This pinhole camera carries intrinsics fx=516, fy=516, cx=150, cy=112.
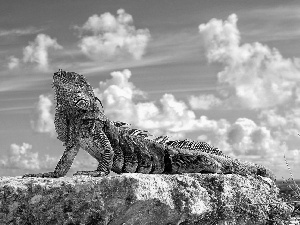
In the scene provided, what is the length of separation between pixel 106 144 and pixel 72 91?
137 cm

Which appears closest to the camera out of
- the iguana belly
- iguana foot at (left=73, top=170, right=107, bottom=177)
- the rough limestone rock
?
the rough limestone rock

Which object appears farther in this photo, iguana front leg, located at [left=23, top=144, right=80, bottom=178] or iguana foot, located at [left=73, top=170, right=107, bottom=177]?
iguana front leg, located at [left=23, top=144, right=80, bottom=178]

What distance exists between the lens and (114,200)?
915cm

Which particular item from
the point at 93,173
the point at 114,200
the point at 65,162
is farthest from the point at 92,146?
the point at 114,200

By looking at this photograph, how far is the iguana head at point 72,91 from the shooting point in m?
11.2

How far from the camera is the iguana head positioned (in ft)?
36.8

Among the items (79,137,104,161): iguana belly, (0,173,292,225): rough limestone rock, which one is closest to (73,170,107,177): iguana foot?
(0,173,292,225): rough limestone rock

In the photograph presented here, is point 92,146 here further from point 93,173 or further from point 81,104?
point 93,173

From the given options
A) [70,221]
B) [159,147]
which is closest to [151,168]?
[159,147]

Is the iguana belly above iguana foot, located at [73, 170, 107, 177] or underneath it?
above

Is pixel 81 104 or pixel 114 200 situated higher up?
pixel 81 104

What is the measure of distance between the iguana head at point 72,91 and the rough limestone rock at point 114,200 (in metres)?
2.19

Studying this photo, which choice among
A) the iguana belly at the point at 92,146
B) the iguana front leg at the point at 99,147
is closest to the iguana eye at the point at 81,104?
the iguana front leg at the point at 99,147

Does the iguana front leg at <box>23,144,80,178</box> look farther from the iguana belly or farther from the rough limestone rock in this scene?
the rough limestone rock
